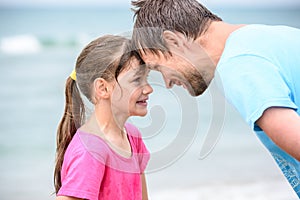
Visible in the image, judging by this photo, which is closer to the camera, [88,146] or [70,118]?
[88,146]

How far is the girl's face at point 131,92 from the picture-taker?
8.02 feet

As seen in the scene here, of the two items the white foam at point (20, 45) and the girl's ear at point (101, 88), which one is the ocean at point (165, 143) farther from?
the white foam at point (20, 45)

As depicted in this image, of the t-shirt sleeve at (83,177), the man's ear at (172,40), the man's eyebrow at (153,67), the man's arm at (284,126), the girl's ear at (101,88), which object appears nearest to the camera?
the man's arm at (284,126)

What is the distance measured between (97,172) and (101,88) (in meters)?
0.35

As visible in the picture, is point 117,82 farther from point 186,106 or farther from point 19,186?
point 19,186

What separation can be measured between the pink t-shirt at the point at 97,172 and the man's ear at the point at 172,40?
0.57 meters

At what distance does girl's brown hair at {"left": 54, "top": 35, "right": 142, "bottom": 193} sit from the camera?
2475 mm

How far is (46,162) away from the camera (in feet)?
18.4

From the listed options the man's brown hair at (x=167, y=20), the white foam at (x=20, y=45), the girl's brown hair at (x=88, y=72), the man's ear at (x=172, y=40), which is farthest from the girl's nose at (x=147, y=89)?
the white foam at (x=20, y=45)

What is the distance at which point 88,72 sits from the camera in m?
2.51

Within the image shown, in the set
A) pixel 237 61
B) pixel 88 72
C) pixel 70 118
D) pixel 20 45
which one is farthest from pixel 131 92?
pixel 20 45

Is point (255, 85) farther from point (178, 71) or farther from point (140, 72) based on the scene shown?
point (140, 72)

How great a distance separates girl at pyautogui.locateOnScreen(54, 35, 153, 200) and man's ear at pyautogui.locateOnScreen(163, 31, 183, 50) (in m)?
0.37

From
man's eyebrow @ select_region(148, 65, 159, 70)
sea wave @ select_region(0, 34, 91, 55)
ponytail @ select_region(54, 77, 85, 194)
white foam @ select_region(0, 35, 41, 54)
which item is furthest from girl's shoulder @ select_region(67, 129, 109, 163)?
white foam @ select_region(0, 35, 41, 54)
